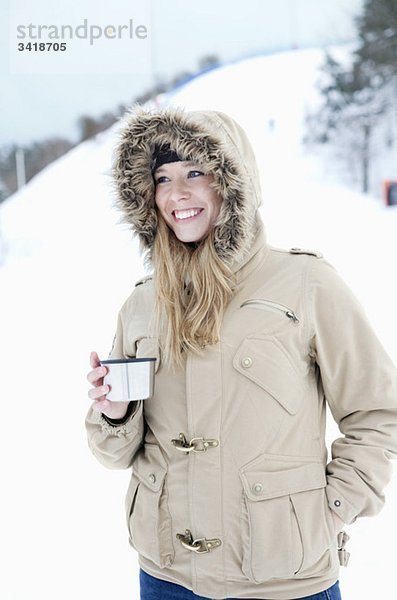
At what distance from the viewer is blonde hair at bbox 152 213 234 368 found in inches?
47.2

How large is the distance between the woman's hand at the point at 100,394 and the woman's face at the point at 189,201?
0.95ft

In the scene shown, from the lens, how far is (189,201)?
1254mm

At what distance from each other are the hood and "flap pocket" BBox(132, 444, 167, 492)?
15.0 inches

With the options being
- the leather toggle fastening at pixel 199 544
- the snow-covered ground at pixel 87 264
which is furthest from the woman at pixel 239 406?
the snow-covered ground at pixel 87 264

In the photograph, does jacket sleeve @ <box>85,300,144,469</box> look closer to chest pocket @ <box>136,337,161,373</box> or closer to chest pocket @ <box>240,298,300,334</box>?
chest pocket @ <box>136,337,161,373</box>

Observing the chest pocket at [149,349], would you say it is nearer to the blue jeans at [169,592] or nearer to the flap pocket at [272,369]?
the flap pocket at [272,369]

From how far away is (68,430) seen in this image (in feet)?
8.92

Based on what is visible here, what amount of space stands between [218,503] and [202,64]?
2015 mm

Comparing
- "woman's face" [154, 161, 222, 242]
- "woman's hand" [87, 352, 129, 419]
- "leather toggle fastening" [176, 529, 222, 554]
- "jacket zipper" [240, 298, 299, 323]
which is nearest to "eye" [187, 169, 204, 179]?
"woman's face" [154, 161, 222, 242]

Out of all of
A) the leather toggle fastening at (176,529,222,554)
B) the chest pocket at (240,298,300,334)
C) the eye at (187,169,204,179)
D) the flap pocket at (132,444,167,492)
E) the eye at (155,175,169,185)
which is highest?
the eye at (187,169,204,179)

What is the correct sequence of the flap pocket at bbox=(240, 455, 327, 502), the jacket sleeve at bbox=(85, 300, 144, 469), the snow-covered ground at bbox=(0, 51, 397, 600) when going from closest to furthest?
A: the flap pocket at bbox=(240, 455, 327, 502)
the jacket sleeve at bbox=(85, 300, 144, 469)
the snow-covered ground at bbox=(0, 51, 397, 600)

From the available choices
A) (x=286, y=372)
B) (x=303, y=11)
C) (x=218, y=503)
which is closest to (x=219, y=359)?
(x=286, y=372)

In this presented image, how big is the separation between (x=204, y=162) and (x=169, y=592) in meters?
0.78

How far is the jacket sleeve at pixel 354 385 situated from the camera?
1.16 meters
